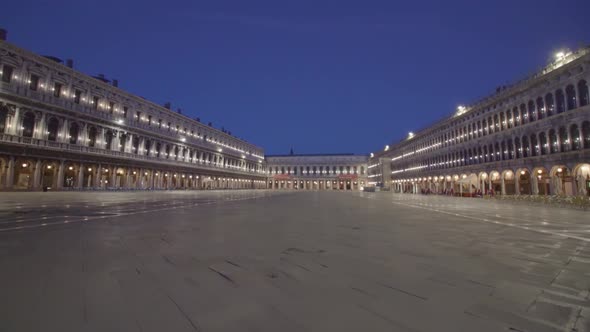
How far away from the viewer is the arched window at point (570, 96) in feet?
91.8

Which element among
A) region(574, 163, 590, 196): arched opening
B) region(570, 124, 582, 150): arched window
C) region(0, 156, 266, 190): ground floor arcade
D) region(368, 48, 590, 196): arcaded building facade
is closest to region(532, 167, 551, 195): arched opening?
region(368, 48, 590, 196): arcaded building facade

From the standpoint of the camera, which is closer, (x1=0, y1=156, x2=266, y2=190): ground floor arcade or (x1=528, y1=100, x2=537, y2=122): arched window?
(x1=0, y1=156, x2=266, y2=190): ground floor arcade

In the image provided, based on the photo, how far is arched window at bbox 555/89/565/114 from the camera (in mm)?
29359

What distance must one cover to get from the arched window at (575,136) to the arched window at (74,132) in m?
58.6

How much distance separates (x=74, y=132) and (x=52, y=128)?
Answer: 116 inches

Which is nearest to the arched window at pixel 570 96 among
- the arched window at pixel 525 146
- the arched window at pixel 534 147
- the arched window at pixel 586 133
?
the arched window at pixel 586 133

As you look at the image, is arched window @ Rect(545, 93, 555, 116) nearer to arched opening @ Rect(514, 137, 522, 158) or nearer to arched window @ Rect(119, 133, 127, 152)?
arched opening @ Rect(514, 137, 522, 158)

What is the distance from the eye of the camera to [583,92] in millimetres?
26875

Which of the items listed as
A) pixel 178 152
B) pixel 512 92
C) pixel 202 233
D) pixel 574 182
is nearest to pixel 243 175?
pixel 178 152

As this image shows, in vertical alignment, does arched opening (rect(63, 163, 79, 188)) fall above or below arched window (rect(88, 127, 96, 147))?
below

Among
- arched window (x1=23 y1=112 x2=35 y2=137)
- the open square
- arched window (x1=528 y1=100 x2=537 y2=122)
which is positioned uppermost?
arched window (x1=528 y1=100 x2=537 y2=122)

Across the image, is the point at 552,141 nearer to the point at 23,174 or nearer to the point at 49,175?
the point at 49,175

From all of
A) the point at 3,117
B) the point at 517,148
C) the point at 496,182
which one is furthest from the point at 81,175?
the point at 496,182

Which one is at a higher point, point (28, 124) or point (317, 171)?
point (317, 171)
